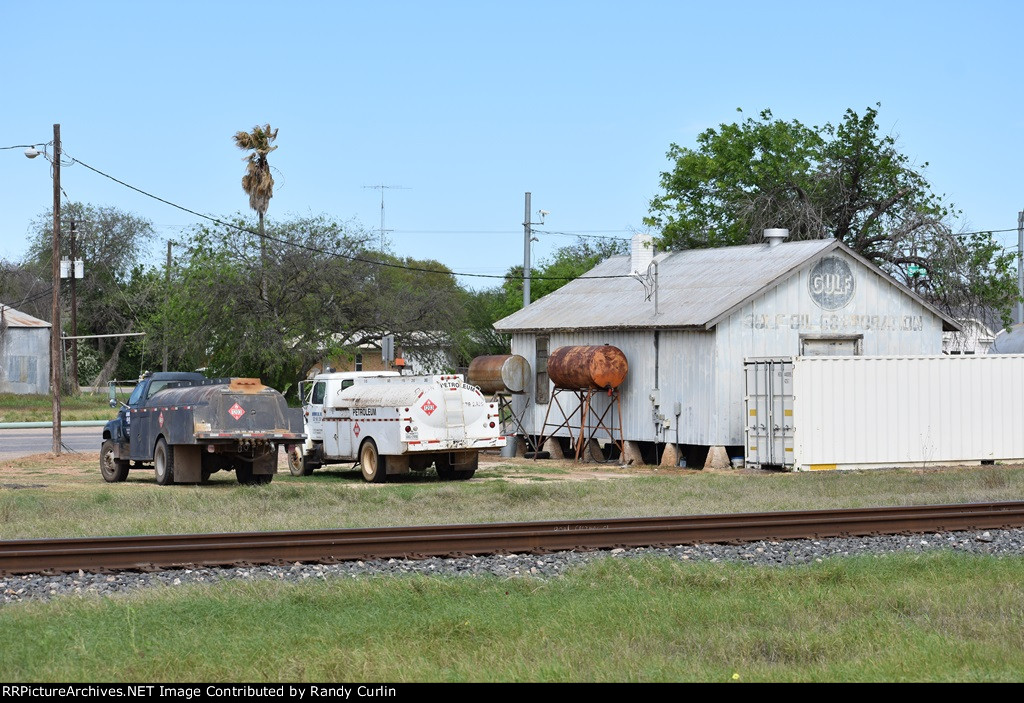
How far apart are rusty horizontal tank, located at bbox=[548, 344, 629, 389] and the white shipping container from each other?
3.60 m

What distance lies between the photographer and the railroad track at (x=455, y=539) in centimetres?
1305

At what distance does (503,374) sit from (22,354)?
4064 cm

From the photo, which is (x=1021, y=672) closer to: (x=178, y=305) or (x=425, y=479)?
(x=425, y=479)

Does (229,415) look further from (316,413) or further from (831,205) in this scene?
(831,205)

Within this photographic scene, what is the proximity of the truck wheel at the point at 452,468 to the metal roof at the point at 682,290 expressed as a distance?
20.0ft

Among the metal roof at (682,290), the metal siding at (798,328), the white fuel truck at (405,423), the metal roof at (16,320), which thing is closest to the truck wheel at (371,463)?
the white fuel truck at (405,423)

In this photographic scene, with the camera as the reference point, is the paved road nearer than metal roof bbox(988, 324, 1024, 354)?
Yes

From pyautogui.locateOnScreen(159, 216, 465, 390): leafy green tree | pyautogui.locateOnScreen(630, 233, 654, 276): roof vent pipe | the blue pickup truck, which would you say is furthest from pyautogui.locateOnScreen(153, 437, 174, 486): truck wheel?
pyautogui.locateOnScreen(159, 216, 465, 390): leafy green tree

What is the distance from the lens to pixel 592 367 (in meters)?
29.7

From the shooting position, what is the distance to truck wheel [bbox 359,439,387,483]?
2472 cm

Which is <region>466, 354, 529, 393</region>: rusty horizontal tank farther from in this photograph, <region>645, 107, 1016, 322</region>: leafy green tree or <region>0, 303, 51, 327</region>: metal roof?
<region>0, 303, 51, 327</region>: metal roof

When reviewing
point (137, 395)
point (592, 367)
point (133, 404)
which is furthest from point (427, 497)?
point (592, 367)

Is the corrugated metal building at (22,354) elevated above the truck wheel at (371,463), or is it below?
above

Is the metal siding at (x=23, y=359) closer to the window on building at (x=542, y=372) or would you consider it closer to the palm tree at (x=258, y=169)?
the palm tree at (x=258, y=169)
